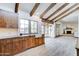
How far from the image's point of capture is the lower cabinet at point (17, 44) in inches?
181

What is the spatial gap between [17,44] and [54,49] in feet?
5.20

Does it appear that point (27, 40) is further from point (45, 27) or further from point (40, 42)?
point (45, 27)

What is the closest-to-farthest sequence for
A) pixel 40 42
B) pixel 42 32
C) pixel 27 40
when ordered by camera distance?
pixel 42 32 < pixel 40 42 < pixel 27 40

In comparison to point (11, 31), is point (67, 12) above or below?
above

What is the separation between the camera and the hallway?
4796mm

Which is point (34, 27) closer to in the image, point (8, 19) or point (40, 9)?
point (40, 9)

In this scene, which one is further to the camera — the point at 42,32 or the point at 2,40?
the point at 42,32

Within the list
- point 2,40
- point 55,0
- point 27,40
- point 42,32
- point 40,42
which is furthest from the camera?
point 27,40

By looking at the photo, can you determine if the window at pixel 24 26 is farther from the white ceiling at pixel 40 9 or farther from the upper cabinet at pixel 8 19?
the white ceiling at pixel 40 9

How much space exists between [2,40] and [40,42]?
141cm

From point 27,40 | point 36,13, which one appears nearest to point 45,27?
point 36,13

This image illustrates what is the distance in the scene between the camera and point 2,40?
4.57 m

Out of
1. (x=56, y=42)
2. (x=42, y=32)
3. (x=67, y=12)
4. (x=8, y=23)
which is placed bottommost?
(x=56, y=42)

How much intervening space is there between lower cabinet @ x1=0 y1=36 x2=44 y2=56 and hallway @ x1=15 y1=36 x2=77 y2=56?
24 cm
